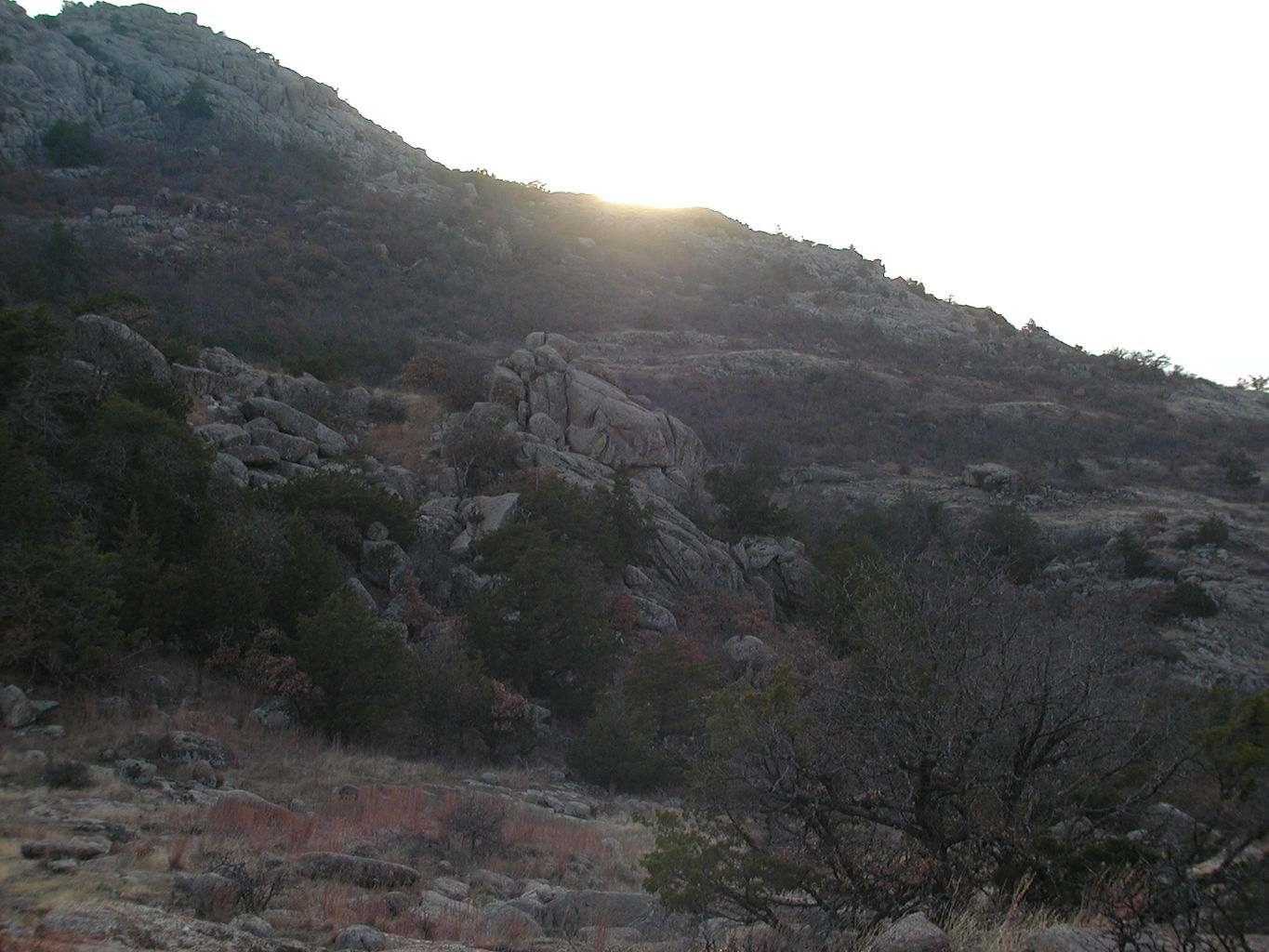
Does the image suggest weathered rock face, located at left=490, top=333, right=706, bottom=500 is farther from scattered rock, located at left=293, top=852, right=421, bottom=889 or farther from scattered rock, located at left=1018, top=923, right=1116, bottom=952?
scattered rock, located at left=1018, top=923, right=1116, bottom=952

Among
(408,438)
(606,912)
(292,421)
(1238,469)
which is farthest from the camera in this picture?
(1238,469)

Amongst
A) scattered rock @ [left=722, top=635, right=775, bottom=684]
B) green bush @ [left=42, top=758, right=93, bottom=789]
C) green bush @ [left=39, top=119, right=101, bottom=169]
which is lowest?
scattered rock @ [left=722, top=635, right=775, bottom=684]

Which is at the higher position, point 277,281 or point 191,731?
point 277,281

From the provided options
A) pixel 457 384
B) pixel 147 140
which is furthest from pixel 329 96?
pixel 457 384

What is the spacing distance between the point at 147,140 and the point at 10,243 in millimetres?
20699

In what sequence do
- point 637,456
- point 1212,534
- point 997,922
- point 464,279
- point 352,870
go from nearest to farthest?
1. point 997,922
2. point 352,870
3. point 637,456
4. point 1212,534
5. point 464,279

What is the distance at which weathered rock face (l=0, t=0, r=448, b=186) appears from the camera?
158 ft

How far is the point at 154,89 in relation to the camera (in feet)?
177

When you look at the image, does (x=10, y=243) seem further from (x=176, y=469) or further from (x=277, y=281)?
(x=176, y=469)

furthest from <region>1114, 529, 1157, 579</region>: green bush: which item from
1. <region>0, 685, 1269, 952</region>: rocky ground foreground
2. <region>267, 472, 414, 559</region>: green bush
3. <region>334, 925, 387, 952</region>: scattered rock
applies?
<region>334, 925, 387, 952</region>: scattered rock

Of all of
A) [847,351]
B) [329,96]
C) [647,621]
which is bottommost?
[647,621]

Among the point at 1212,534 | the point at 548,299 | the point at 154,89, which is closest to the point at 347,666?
the point at 1212,534

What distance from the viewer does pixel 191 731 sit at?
9.43 m

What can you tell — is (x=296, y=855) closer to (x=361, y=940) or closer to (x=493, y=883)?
(x=493, y=883)
